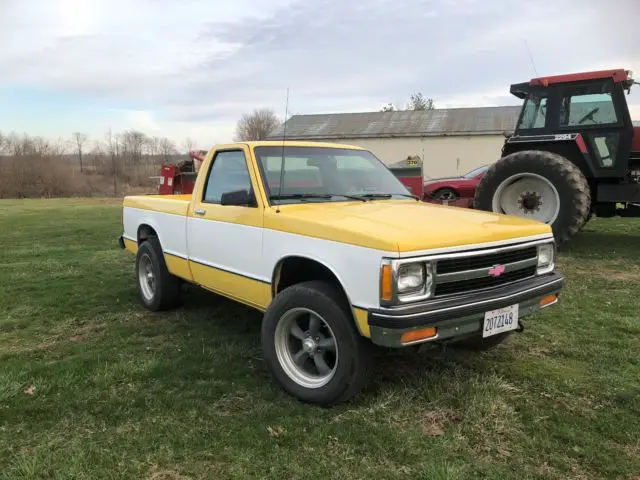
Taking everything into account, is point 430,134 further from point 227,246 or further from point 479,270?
point 479,270

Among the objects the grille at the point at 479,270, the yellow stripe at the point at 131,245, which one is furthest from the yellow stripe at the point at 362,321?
the yellow stripe at the point at 131,245

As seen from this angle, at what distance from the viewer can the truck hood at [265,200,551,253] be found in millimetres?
3051

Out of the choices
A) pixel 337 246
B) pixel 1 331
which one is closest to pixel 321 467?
pixel 337 246

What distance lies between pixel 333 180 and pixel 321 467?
8.03ft

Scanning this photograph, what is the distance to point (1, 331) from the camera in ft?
16.8

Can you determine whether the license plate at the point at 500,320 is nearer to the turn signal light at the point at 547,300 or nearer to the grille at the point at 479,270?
the grille at the point at 479,270

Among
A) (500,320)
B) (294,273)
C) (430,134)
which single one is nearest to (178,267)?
(294,273)

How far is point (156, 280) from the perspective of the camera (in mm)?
5520

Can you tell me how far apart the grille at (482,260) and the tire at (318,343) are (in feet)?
2.17

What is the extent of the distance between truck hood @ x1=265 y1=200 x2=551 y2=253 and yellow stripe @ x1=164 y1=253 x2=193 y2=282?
152cm

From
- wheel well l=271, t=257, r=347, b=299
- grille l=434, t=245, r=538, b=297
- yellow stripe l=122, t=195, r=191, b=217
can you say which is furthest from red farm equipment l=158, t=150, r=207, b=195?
grille l=434, t=245, r=538, b=297

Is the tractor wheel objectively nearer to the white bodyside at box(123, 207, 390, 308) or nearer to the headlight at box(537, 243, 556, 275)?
the headlight at box(537, 243, 556, 275)

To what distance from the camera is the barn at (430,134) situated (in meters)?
28.5

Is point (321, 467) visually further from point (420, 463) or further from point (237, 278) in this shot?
point (237, 278)
